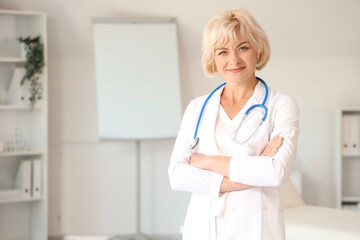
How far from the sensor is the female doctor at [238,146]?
1612mm

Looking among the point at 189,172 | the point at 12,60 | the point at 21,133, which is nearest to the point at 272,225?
the point at 189,172

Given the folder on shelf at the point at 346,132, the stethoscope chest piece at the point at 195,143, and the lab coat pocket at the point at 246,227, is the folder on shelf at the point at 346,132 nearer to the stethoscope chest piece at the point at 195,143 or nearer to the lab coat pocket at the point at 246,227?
the stethoscope chest piece at the point at 195,143

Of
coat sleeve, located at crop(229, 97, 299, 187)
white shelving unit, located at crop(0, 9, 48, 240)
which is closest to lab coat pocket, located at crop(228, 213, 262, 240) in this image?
coat sleeve, located at crop(229, 97, 299, 187)

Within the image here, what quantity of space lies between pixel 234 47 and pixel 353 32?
121 inches

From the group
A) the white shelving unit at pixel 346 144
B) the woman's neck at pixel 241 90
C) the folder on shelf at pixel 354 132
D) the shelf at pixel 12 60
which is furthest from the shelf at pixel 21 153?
the woman's neck at pixel 241 90

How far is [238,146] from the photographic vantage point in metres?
1.68

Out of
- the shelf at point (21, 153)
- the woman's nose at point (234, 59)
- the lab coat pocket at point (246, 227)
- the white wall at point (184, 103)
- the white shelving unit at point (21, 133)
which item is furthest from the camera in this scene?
the white wall at point (184, 103)

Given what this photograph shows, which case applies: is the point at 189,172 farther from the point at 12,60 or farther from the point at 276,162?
the point at 12,60

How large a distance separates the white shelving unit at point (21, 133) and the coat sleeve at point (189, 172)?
2.44 m

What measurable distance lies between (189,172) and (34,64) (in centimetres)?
259

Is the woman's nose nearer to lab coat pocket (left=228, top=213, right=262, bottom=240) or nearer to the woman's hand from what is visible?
the woman's hand

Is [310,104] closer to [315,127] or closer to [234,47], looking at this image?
[315,127]

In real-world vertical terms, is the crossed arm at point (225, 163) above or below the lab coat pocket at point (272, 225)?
above

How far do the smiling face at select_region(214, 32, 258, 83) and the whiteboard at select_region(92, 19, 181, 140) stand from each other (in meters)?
2.37
